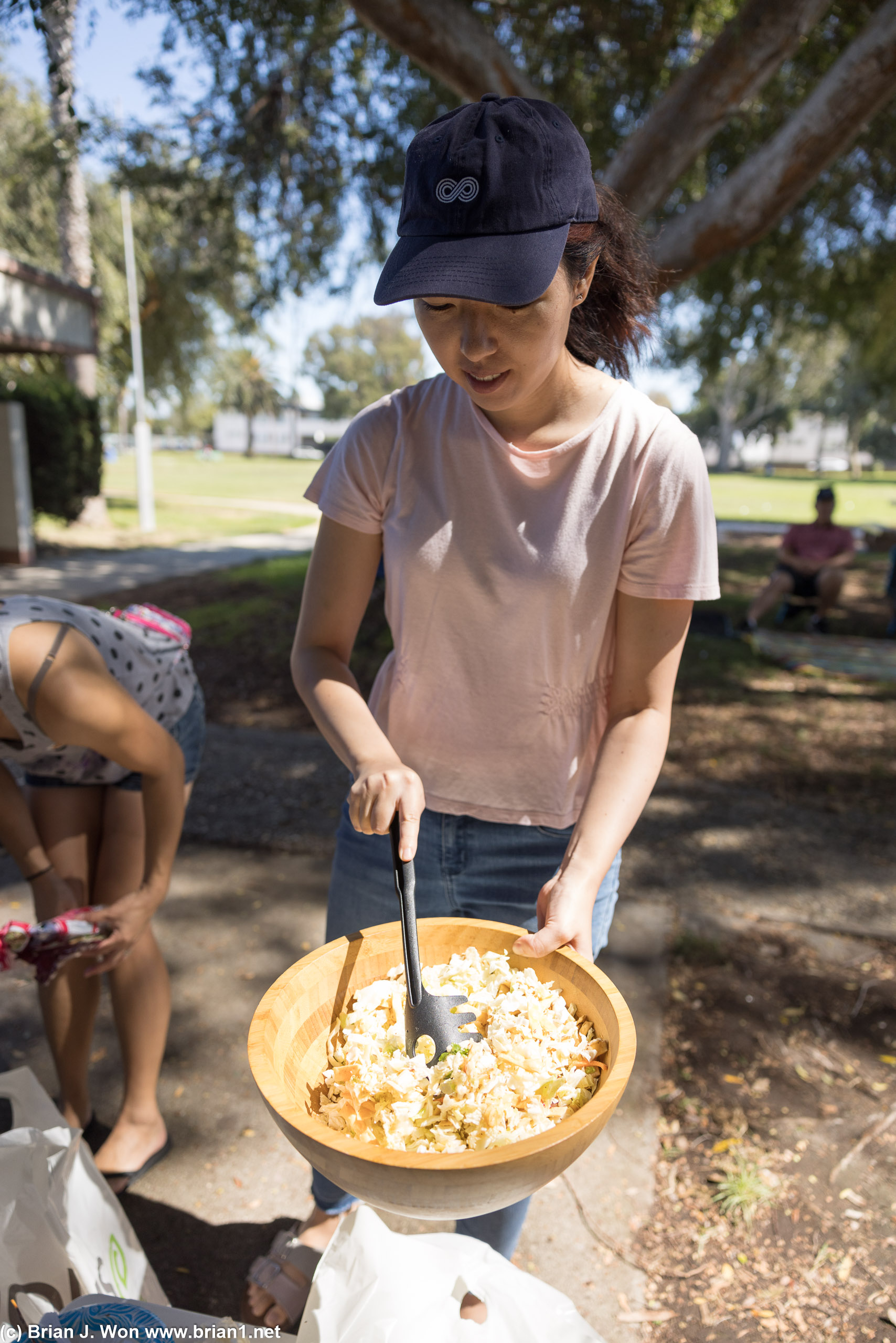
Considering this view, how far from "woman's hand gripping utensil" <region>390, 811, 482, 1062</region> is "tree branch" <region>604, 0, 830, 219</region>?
434 centimetres

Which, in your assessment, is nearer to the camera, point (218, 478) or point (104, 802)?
point (104, 802)

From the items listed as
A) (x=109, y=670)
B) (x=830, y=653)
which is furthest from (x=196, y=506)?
(x=109, y=670)

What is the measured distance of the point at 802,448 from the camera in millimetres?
81625

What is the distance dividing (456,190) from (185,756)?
5.24 ft

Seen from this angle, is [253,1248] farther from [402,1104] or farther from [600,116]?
[600,116]

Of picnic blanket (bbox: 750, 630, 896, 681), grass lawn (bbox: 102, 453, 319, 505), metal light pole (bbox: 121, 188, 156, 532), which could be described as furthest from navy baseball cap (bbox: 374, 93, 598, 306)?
metal light pole (bbox: 121, 188, 156, 532)

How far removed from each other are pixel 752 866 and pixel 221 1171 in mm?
2445

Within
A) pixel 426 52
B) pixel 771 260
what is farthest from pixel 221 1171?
pixel 771 260

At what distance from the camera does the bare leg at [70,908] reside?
2.07 meters

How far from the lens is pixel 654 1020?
9.31 feet

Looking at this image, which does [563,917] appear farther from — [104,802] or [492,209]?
[104,802]

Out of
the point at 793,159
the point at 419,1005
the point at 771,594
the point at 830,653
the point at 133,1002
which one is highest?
the point at 793,159

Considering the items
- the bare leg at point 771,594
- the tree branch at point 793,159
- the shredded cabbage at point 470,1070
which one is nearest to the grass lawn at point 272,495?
the bare leg at point 771,594

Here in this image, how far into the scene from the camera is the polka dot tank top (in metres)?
1.83
